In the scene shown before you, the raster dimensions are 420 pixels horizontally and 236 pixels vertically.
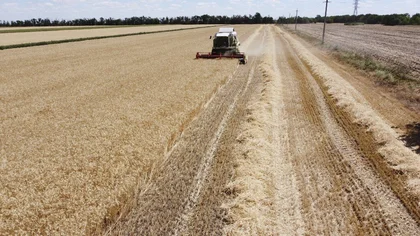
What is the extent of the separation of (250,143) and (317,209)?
3110mm

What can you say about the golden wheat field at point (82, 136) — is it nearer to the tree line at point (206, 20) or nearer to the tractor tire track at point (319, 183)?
the tractor tire track at point (319, 183)

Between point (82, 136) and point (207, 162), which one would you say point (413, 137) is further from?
point (82, 136)

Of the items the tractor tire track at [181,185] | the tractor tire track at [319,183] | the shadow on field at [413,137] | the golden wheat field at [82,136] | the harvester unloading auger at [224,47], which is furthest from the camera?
the harvester unloading auger at [224,47]

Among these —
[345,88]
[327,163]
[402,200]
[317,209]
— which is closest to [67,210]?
[317,209]

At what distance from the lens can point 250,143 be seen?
9.00 metres

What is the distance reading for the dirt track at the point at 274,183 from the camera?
19.2ft

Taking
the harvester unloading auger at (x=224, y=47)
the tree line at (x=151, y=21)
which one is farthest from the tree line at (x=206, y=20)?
the harvester unloading auger at (x=224, y=47)

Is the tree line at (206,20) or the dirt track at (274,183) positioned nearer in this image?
the dirt track at (274,183)

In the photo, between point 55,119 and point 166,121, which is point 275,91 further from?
point 55,119

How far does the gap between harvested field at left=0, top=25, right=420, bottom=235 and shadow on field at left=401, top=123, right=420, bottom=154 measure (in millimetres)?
118

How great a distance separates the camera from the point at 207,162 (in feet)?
27.2

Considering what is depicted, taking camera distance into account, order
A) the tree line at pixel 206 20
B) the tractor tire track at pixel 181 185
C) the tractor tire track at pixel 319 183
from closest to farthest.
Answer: the tractor tire track at pixel 319 183
the tractor tire track at pixel 181 185
the tree line at pixel 206 20

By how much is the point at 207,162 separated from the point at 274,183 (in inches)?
75.3

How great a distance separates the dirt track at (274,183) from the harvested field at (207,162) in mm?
28
